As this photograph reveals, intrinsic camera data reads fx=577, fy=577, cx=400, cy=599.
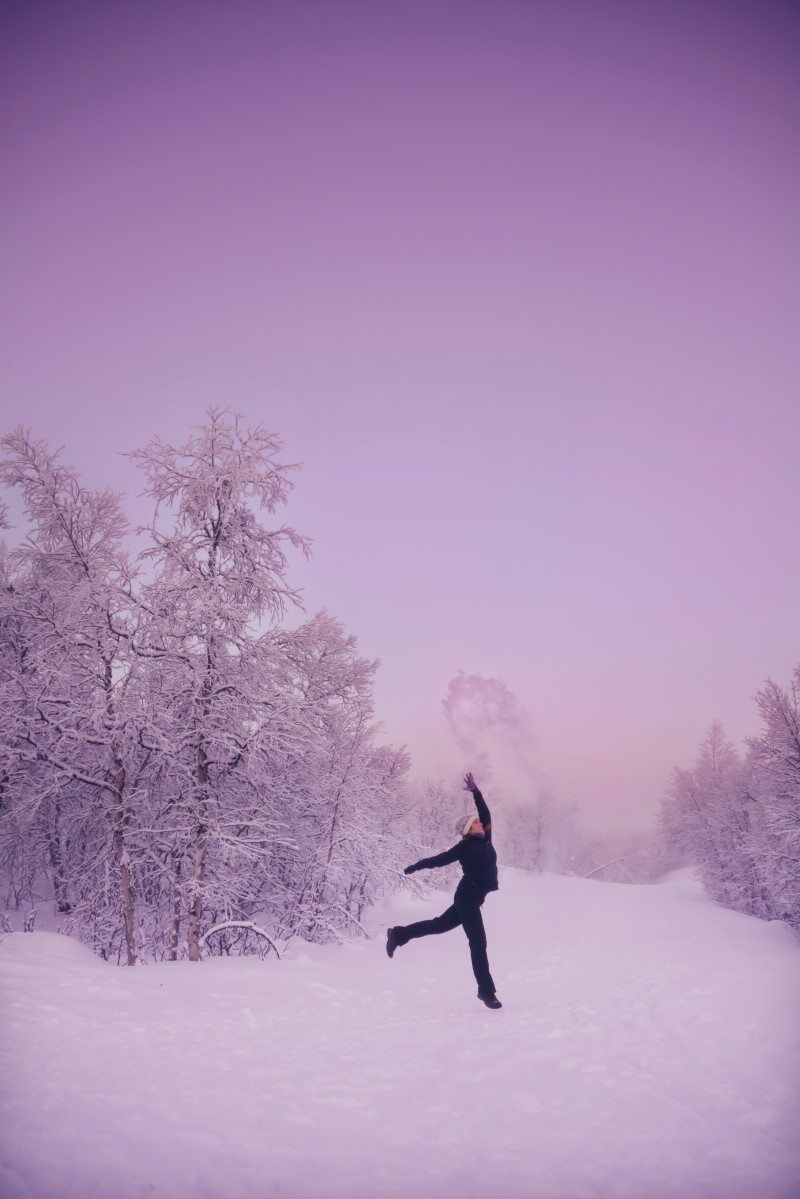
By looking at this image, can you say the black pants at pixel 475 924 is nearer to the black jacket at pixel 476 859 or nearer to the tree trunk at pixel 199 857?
the black jacket at pixel 476 859

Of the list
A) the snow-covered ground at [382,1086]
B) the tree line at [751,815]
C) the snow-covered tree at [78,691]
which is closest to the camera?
the snow-covered ground at [382,1086]

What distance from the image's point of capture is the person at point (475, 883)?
19.2 ft

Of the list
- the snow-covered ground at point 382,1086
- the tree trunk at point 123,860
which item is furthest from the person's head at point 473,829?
the tree trunk at point 123,860

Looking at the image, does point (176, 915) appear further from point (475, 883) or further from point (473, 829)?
point (473, 829)

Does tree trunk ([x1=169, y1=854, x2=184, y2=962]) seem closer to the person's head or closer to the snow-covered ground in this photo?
the snow-covered ground

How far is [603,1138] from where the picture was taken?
2.87 metres

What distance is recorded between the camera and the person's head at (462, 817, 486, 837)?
20.0 feet

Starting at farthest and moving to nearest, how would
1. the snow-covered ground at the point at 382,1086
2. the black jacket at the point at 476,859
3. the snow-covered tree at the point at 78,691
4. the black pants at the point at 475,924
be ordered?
the snow-covered tree at the point at 78,691 < the black jacket at the point at 476,859 < the black pants at the point at 475,924 < the snow-covered ground at the point at 382,1086

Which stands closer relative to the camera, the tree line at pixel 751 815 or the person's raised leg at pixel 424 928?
the person's raised leg at pixel 424 928

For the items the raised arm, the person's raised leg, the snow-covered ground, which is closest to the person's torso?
the raised arm

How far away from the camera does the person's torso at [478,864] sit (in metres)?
5.98

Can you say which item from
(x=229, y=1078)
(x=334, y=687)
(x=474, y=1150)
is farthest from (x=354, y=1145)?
(x=334, y=687)

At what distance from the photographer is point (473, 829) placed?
6117 millimetres

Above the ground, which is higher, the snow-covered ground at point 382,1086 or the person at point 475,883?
the person at point 475,883
